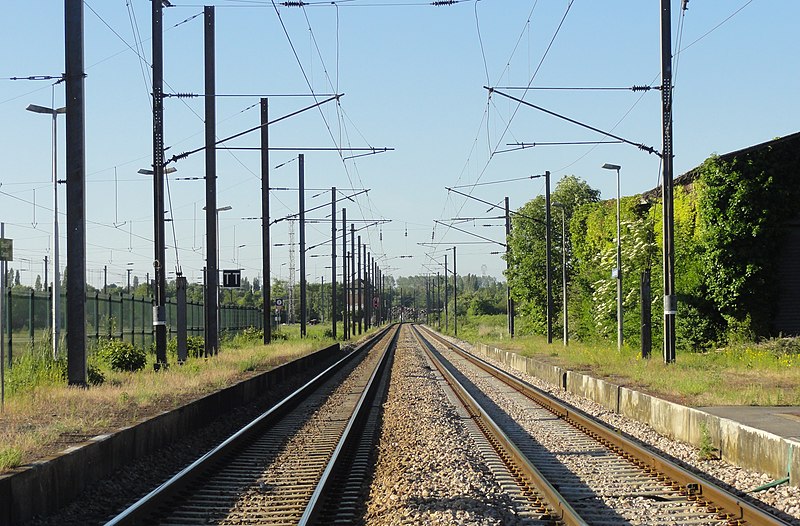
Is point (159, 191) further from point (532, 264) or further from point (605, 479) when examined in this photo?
point (532, 264)

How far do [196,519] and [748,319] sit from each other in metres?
28.4

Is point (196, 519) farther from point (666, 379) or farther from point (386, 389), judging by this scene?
point (386, 389)

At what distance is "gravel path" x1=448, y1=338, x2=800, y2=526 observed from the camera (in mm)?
11055

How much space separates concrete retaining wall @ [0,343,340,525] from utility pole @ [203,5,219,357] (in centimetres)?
1373

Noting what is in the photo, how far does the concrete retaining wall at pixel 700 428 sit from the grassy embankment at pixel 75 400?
28.7 feet

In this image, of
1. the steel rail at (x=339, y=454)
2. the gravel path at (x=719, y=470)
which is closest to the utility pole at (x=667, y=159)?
the gravel path at (x=719, y=470)

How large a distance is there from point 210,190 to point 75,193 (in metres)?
14.7

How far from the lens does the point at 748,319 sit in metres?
35.2

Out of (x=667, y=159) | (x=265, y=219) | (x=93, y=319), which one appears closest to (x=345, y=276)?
(x=265, y=219)

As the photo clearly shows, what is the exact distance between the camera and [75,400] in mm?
17797

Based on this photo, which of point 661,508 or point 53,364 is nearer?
point 661,508

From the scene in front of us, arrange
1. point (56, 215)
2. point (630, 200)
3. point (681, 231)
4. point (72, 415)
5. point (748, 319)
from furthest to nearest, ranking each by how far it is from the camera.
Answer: point (630, 200) < point (681, 231) < point (748, 319) < point (56, 215) < point (72, 415)

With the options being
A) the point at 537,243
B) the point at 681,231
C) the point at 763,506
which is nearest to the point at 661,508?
the point at 763,506

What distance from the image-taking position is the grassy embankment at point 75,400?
12765 millimetres
